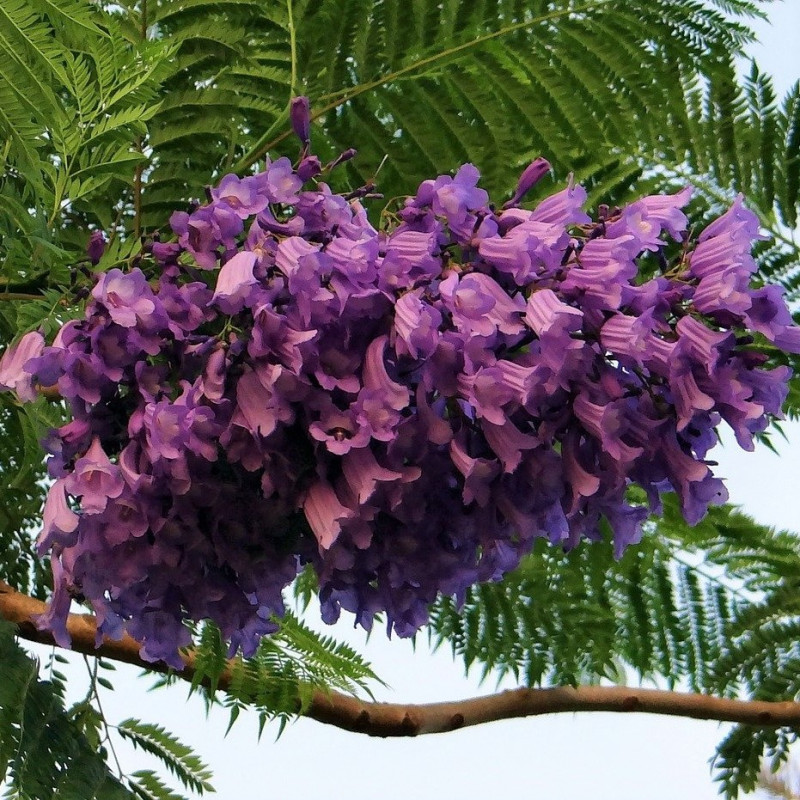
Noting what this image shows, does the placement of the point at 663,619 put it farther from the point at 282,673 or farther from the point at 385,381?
the point at 385,381

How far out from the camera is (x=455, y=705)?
955 mm

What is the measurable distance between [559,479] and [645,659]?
0.71 m

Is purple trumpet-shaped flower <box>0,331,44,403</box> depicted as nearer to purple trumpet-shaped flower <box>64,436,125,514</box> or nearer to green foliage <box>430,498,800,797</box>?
purple trumpet-shaped flower <box>64,436,125,514</box>

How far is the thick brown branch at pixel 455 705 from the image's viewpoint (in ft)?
2.83

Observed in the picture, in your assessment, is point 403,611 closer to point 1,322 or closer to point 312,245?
point 312,245

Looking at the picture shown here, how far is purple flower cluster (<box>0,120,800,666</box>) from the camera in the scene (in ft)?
1.30

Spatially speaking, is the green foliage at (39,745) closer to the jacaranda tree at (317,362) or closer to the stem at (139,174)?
the jacaranda tree at (317,362)

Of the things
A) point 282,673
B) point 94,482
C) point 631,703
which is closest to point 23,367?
point 94,482

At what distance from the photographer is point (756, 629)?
1.15 metres

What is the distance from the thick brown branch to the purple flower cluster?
40 centimetres

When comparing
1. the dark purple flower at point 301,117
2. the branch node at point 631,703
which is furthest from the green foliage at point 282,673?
the dark purple flower at point 301,117

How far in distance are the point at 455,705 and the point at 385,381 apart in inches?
→ 24.2

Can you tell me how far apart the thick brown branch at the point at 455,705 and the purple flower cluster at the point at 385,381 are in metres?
0.40

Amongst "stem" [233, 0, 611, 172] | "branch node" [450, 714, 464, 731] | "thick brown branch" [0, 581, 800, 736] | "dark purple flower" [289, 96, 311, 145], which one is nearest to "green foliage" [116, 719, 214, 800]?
"thick brown branch" [0, 581, 800, 736]
